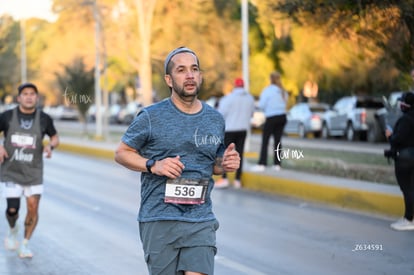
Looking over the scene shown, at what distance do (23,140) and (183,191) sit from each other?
462 cm

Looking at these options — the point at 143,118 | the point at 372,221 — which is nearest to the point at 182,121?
the point at 143,118

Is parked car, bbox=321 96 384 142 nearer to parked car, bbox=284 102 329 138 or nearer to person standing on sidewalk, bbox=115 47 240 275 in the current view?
parked car, bbox=284 102 329 138

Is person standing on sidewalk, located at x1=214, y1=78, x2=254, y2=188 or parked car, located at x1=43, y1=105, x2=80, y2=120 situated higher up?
person standing on sidewalk, located at x1=214, y1=78, x2=254, y2=188

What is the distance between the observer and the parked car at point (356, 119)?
32.7 meters

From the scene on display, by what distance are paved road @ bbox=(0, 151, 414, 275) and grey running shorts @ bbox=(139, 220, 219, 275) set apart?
11.5 ft

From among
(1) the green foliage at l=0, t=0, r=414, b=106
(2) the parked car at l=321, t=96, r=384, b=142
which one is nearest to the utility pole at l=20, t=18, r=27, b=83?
(1) the green foliage at l=0, t=0, r=414, b=106

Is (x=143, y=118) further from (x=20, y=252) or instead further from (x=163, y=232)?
(x=20, y=252)

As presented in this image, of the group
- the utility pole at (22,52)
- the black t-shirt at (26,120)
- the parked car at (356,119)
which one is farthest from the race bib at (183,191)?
the utility pole at (22,52)

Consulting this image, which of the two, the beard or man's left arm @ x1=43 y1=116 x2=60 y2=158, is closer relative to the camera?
the beard

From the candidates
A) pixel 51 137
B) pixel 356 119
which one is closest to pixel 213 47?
pixel 356 119

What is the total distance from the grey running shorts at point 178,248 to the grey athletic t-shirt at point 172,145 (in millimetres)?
54

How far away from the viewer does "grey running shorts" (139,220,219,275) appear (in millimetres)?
5258

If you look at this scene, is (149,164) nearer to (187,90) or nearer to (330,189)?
(187,90)

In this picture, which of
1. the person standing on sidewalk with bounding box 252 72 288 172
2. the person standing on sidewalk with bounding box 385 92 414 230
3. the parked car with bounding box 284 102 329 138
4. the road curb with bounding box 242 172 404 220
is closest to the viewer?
the person standing on sidewalk with bounding box 385 92 414 230
